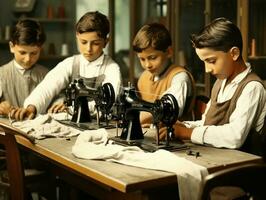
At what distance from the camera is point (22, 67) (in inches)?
117

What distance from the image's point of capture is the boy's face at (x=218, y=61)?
6.72 feet

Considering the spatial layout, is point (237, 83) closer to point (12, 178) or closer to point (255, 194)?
point (255, 194)

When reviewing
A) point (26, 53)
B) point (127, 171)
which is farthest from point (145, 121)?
point (26, 53)

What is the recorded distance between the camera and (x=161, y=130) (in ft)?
Answer: 6.49

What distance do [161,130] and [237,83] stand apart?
38cm

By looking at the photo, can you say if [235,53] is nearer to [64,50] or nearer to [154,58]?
[154,58]

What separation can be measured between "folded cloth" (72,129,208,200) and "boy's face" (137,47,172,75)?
588 millimetres

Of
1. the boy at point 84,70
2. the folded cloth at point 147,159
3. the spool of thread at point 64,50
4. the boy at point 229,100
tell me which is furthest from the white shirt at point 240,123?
the spool of thread at point 64,50

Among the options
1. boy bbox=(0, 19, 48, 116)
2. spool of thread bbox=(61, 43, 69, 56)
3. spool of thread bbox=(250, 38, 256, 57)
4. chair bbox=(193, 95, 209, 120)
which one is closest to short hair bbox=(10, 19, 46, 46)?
boy bbox=(0, 19, 48, 116)

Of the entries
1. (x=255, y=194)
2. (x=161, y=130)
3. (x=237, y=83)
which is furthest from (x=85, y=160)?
(x=237, y=83)

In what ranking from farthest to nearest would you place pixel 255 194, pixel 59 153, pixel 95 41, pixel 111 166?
pixel 95 41, pixel 59 153, pixel 111 166, pixel 255 194

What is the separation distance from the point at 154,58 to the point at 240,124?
0.67 metres

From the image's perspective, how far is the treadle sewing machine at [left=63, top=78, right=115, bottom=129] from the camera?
89.0 inches

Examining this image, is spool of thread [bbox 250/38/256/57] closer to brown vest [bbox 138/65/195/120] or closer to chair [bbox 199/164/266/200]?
brown vest [bbox 138/65/195/120]
